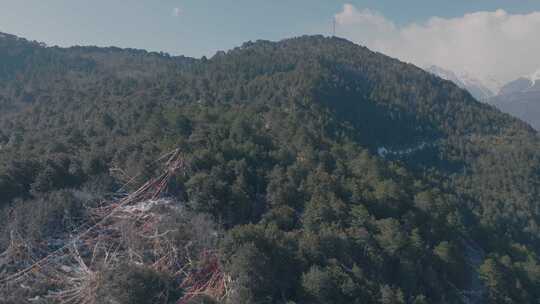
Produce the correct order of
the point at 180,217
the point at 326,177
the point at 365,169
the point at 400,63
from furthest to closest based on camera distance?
the point at 400,63 → the point at 365,169 → the point at 326,177 → the point at 180,217

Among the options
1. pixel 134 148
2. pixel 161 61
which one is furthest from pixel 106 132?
pixel 161 61

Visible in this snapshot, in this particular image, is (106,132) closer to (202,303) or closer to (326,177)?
(326,177)

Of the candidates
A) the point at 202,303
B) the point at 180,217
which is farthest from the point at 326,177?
the point at 202,303

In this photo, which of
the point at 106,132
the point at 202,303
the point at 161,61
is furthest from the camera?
the point at 161,61

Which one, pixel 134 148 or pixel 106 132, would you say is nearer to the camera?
pixel 134 148

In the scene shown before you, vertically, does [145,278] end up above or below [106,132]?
below

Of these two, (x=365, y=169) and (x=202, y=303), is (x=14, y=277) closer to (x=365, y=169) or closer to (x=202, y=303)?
(x=202, y=303)

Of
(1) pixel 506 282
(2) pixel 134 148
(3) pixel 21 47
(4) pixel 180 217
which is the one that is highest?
(3) pixel 21 47
